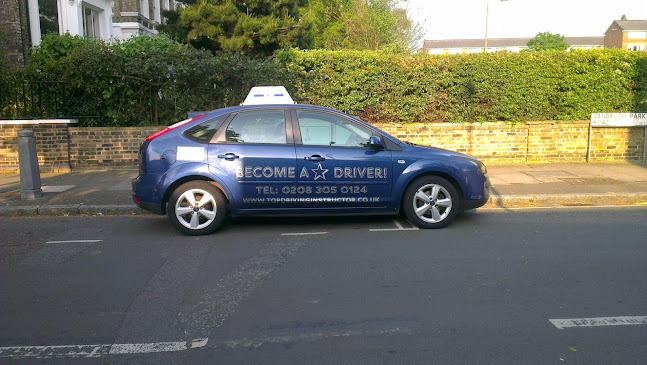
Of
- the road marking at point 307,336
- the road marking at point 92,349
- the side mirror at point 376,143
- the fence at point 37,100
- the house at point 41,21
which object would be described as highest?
the house at point 41,21

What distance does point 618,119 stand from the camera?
12.7 m

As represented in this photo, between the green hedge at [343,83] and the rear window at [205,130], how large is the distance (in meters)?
4.96

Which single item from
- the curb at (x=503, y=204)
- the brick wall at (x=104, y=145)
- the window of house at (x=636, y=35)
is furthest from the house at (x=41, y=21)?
the window of house at (x=636, y=35)

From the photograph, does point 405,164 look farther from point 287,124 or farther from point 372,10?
point 372,10

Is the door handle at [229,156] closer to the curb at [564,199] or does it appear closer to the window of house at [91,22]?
the curb at [564,199]

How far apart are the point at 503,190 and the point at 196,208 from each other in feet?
17.7

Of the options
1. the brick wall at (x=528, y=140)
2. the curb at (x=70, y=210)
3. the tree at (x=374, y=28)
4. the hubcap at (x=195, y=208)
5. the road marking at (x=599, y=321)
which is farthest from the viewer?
the tree at (x=374, y=28)

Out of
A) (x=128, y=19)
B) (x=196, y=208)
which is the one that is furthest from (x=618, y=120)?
(x=128, y=19)

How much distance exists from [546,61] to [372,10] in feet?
57.1

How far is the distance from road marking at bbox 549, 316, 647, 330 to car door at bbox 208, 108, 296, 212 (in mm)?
3775

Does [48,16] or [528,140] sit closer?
[528,140]

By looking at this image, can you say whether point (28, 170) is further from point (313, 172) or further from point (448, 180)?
point (448, 180)

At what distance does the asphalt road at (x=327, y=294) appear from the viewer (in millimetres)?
3836

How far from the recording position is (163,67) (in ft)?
39.3
